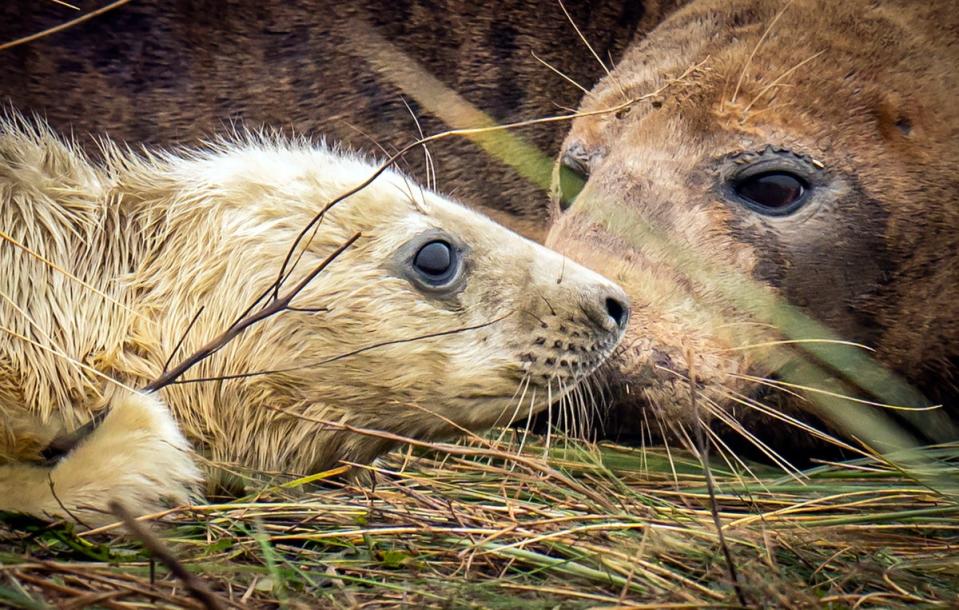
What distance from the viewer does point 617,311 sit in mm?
2977

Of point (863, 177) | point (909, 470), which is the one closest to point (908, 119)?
point (863, 177)

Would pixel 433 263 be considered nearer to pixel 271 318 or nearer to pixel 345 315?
pixel 345 315

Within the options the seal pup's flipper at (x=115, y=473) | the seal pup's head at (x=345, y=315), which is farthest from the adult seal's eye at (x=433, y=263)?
the seal pup's flipper at (x=115, y=473)

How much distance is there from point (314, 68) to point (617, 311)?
6.53 feet

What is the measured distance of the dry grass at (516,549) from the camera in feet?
7.15

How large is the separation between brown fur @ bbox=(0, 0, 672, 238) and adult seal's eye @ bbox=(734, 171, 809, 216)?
3.25 feet

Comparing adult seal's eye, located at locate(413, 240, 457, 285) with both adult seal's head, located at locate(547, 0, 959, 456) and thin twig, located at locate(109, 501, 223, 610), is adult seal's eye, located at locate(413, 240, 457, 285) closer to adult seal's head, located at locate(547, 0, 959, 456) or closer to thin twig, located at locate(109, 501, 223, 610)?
adult seal's head, located at locate(547, 0, 959, 456)

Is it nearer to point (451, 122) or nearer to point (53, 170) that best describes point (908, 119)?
point (451, 122)

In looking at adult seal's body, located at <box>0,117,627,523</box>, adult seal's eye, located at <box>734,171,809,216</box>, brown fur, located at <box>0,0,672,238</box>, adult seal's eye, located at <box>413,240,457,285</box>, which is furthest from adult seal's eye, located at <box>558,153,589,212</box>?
adult seal's eye, located at <box>413,240,457,285</box>

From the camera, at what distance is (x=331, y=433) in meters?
2.79

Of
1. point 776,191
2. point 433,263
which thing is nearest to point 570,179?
point 776,191

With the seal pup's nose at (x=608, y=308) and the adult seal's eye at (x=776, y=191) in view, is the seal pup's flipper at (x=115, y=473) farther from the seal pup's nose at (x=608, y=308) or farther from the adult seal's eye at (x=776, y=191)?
the adult seal's eye at (x=776, y=191)

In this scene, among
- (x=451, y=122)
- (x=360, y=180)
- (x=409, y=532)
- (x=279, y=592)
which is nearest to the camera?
(x=279, y=592)

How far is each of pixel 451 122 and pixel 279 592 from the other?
2.73m
